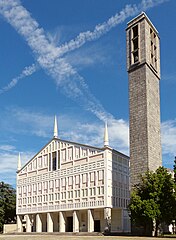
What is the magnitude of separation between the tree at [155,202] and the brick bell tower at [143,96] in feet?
15.8

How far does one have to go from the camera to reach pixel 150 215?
38.9m

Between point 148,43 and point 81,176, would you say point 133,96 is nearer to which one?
point 148,43

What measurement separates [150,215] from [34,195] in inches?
1224

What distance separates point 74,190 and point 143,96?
18204mm

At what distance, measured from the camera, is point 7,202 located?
77000mm

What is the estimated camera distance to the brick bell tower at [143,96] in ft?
154

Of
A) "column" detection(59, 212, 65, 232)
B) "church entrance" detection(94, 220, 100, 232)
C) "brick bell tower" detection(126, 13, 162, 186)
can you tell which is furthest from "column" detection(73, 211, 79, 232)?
"brick bell tower" detection(126, 13, 162, 186)

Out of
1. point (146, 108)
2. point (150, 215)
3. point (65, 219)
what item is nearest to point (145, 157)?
point (146, 108)

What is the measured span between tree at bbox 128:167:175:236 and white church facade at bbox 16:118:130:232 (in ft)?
34.4

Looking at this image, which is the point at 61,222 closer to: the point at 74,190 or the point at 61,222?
the point at 61,222

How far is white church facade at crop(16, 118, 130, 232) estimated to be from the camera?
53.2 meters

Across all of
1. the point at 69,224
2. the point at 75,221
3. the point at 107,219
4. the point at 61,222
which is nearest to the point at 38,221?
the point at 69,224

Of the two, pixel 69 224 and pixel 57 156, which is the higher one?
pixel 57 156

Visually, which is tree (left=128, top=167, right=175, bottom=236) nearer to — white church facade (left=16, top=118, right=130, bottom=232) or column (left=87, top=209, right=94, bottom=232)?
white church facade (left=16, top=118, right=130, bottom=232)
